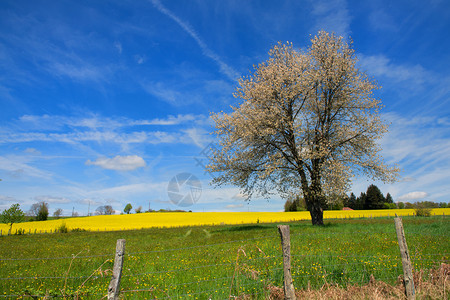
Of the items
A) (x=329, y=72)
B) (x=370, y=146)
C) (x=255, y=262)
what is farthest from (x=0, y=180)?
(x=370, y=146)

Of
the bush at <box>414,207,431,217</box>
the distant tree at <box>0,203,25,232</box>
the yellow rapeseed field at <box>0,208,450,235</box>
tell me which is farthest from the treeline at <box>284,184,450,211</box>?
the distant tree at <box>0,203,25,232</box>

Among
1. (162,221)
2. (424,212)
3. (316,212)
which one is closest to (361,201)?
(424,212)

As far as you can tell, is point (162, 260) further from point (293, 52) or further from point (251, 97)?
point (293, 52)

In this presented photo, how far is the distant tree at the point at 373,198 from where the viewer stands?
87500 mm

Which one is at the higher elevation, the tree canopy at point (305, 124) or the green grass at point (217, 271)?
the tree canopy at point (305, 124)

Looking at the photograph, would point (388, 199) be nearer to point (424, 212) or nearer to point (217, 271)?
point (424, 212)

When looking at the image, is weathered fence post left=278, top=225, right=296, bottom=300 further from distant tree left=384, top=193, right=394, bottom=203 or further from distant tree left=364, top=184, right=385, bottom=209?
distant tree left=384, top=193, right=394, bottom=203

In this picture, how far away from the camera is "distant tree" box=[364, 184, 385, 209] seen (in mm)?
87500

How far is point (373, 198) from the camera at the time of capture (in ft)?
291

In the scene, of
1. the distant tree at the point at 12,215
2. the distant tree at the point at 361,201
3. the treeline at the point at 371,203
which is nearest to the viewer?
the distant tree at the point at 12,215

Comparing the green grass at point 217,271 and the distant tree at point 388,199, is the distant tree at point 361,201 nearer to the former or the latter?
the distant tree at point 388,199

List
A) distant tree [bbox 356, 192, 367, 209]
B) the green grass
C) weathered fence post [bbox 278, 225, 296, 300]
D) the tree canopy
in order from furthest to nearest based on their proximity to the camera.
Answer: distant tree [bbox 356, 192, 367, 209], the tree canopy, the green grass, weathered fence post [bbox 278, 225, 296, 300]

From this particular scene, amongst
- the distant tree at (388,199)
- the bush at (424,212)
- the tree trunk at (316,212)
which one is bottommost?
the bush at (424,212)

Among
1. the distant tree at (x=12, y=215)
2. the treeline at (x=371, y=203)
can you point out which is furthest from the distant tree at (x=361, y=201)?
the distant tree at (x=12, y=215)
